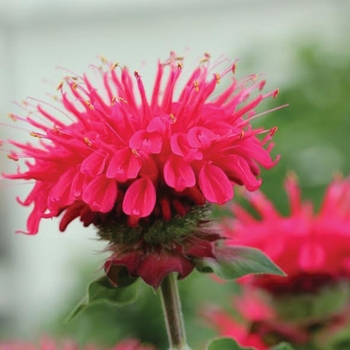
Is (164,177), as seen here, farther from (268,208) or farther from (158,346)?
(158,346)

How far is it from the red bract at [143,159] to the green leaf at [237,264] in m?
0.05

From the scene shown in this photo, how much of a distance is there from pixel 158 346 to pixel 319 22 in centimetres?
176

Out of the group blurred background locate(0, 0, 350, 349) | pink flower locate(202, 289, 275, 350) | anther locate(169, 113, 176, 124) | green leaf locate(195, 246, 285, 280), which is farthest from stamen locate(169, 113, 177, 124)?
blurred background locate(0, 0, 350, 349)

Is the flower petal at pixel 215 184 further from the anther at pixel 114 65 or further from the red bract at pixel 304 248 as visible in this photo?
the red bract at pixel 304 248

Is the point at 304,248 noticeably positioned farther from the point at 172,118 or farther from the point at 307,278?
the point at 172,118

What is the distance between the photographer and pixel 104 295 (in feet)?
2.63

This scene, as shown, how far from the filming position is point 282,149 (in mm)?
2367

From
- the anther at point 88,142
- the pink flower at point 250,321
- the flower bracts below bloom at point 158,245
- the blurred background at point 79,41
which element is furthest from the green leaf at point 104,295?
the blurred background at point 79,41

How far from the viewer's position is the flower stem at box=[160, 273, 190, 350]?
0.77 metres

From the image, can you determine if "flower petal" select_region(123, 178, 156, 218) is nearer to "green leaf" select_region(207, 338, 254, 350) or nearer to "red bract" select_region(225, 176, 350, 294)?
"green leaf" select_region(207, 338, 254, 350)

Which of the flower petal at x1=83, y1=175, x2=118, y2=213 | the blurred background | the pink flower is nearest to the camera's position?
the flower petal at x1=83, y1=175, x2=118, y2=213

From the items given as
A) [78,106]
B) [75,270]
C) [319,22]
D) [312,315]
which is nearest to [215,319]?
[312,315]

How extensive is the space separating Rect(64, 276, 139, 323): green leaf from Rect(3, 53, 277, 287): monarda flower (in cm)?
3

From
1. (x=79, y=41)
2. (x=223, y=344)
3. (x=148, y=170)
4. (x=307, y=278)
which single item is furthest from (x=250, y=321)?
(x=79, y=41)
